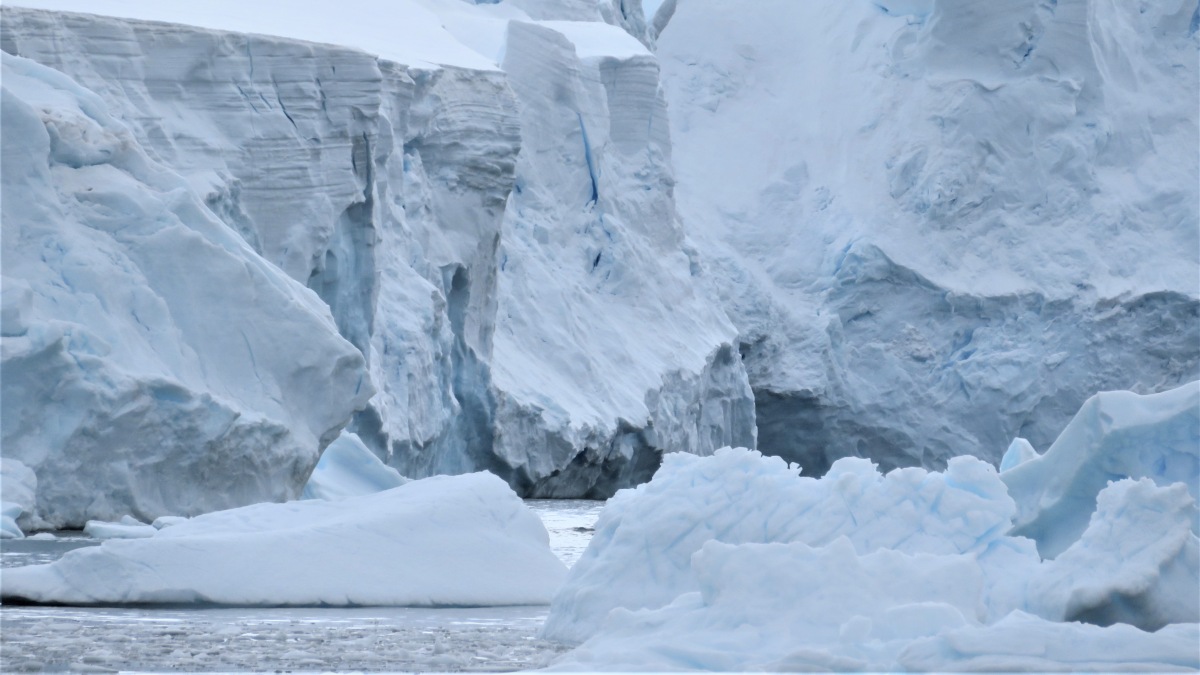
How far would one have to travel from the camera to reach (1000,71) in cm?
1938

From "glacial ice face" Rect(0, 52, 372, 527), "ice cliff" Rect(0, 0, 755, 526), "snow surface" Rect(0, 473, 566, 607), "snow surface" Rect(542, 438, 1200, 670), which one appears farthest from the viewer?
"ice cliff" Rect(0, 0, 755, 526)

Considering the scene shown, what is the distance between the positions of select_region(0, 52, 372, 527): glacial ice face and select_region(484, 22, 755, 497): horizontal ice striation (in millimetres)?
4931

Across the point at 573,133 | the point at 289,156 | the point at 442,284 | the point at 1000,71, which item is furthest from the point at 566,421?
the point at 1000,71

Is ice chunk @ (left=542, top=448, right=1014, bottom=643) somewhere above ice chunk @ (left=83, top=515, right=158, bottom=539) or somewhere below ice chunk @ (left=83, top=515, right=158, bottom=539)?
above

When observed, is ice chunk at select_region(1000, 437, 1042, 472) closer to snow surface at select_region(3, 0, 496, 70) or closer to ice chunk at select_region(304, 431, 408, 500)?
ice chunk at select_region(304, 431, 408, 500)

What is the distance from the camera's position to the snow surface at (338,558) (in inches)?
221

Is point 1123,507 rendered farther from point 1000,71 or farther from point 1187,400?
point 1000,71

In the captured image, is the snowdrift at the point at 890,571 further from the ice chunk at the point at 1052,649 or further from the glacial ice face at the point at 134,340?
the glacial ice face at the point at 134,340

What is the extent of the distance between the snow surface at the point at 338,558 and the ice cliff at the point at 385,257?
173cm

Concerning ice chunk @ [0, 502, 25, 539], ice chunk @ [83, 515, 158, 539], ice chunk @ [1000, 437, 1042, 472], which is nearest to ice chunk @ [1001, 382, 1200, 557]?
ice chunk @ [1000, 437, 1042, 472]

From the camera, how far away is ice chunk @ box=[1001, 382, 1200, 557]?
5.43 meters

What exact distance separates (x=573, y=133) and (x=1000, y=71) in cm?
592

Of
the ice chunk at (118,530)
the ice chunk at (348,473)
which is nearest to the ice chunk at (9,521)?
the ice chunk at (118,530)

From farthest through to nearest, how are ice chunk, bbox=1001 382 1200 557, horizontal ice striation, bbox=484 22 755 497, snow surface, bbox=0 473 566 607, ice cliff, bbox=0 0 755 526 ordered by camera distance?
horizontal ice striation, bbox=484 22 755 497 → ice cliff, bbox=0 0 755 526 → snow surface, bbox=0 473 566 607 → ice chunk, bbox=1001 382 1200 557
